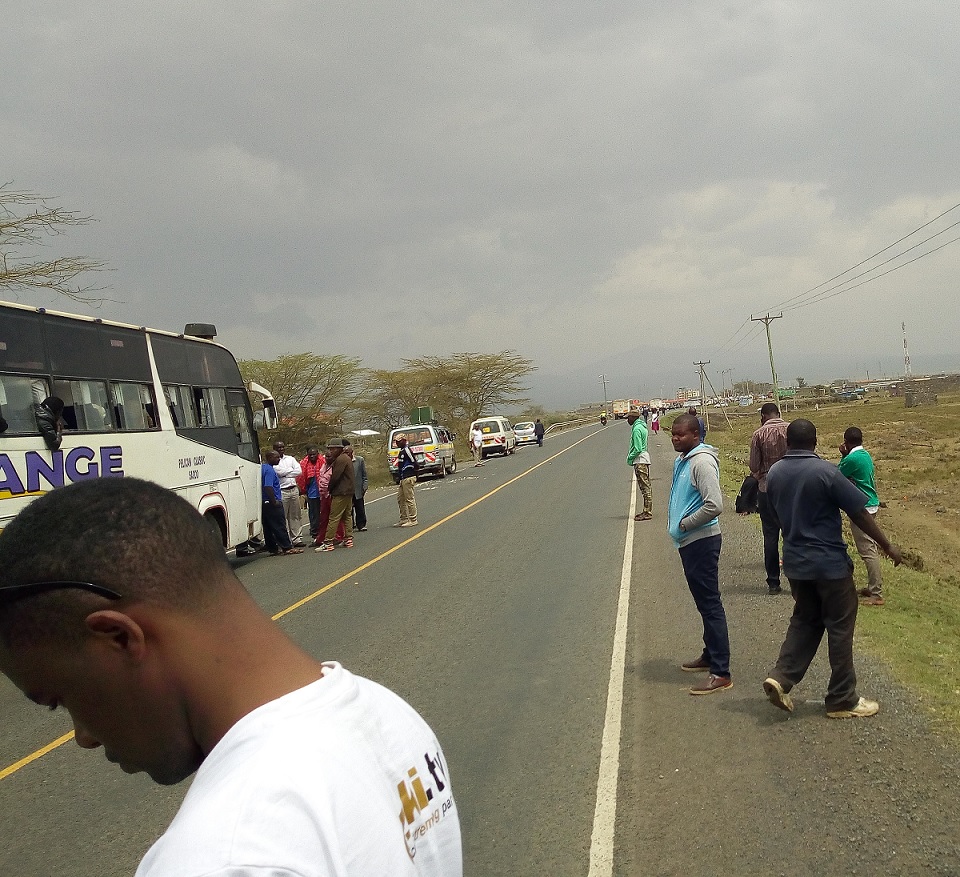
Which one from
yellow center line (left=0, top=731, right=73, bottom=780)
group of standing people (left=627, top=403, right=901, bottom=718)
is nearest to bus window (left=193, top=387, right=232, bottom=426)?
yellow center line (left=0, top=731, right=73, bottom=780)

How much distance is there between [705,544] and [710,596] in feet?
1.24

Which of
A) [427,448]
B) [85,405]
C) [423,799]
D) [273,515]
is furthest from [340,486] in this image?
[427,448]

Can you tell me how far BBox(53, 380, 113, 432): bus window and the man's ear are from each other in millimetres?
9359

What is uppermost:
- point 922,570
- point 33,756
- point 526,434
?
point 526,434

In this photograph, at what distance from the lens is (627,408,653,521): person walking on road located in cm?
1468

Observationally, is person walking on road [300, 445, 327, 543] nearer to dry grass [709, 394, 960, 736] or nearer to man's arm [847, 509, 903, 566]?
dry grass [709, 394, 960, 736]

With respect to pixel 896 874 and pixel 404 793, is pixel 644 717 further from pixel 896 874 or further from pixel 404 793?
pixel 404 793

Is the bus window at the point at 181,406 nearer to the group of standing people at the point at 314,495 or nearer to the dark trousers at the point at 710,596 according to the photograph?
the group of standing people at the point at 314,495

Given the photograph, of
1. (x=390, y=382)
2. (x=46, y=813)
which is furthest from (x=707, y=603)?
(x=390, y=382)

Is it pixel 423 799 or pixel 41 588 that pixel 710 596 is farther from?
pixel 41 588

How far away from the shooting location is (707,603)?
5.93 metres

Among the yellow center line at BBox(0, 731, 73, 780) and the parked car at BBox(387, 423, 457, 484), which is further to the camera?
the parked car at BBox(387, 423, 457, 484)

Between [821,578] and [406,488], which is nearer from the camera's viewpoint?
[821,578]

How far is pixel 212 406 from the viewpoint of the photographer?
13.2 m
